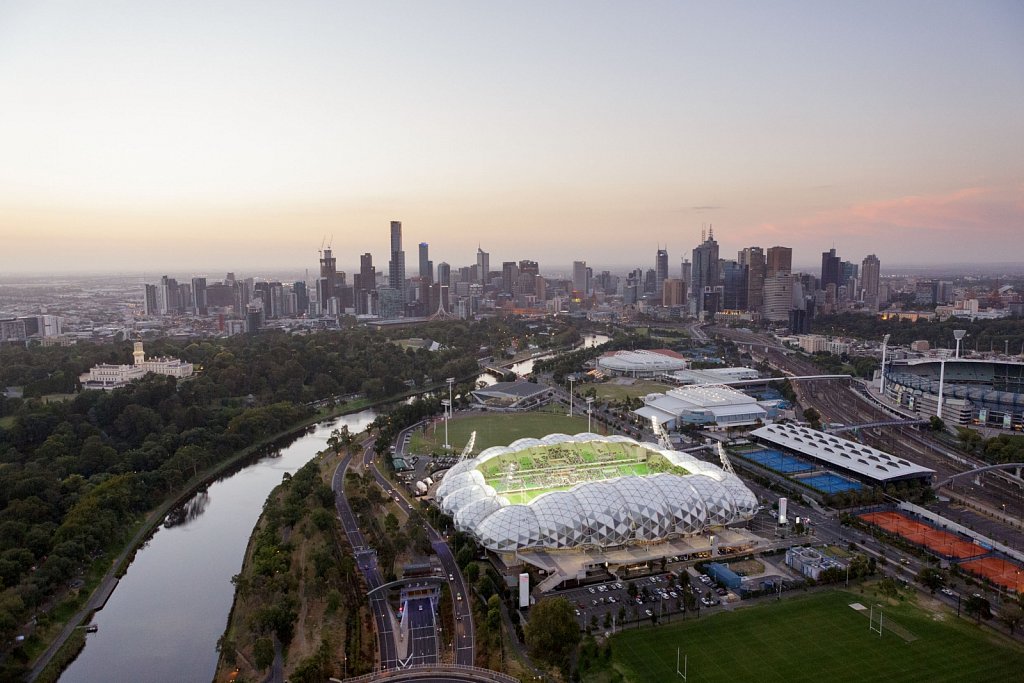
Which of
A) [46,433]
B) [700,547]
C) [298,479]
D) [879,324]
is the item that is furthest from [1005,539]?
[879,324]

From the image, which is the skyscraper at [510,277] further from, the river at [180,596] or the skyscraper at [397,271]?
the river at [180,596]

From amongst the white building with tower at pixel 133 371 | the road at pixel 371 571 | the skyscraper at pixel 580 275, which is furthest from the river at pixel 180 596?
the skyscraper at pixel 580 275

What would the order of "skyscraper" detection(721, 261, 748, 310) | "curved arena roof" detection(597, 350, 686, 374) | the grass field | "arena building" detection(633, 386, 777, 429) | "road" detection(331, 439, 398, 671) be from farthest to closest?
"skyscraper" detection(721, 261, 748, 310) → "curved arena roof" detection(597, 350, 686, 374) → "arena building" detection(633, 386, 777, 429) → "road" detection(331, 439, 398, 671) → the grass field

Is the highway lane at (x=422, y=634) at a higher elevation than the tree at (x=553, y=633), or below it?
below

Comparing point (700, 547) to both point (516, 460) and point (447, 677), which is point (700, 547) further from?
point (447, 677)

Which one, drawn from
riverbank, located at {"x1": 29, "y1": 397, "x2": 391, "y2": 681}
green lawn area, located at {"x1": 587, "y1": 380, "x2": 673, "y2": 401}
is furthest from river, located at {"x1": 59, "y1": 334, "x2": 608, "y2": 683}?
green lawn area, located at {"x1": 587, "y1": 380, "x2": 673, "y2": 401}

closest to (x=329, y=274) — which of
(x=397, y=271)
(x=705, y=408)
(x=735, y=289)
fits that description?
(x=397, y=271)

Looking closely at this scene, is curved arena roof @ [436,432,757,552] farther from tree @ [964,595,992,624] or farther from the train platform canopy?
the train platform canopy
